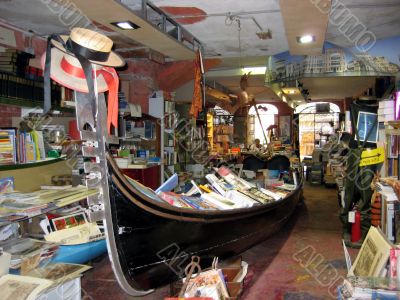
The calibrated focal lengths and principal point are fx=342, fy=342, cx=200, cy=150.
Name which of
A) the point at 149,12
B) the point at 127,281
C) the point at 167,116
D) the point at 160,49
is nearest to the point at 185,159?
the point at 167,116

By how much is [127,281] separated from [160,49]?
3.46 m

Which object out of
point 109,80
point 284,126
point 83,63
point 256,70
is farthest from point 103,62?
point 284,126

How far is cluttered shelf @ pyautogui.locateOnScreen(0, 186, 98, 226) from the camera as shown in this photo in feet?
8.92

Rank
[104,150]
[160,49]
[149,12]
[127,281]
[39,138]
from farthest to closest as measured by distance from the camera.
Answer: [160,49]
[149,12]
[39,138]
[127,281]
[104,150]

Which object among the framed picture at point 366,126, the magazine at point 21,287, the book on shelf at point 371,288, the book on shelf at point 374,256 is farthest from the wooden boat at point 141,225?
the framed picture at point 366,126

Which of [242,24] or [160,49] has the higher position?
[242,24]

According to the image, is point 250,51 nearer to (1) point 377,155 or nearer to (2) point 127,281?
(1) point 377,155

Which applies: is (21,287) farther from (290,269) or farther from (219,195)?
(290,269)

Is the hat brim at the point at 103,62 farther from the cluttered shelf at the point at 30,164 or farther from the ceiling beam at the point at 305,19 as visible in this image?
the ceiling beam at the point at 305,19

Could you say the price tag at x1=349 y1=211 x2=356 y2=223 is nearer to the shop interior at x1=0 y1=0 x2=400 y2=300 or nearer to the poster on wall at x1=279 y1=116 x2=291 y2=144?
the shop interior at x1=0 y1=0 x2=400 y2=300

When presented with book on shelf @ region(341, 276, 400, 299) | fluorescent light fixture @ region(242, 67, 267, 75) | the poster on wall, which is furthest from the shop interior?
the poster on wall

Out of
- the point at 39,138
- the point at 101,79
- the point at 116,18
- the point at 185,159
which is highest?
the point at 116,18

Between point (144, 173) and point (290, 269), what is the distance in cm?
316

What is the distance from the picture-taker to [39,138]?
405cm
